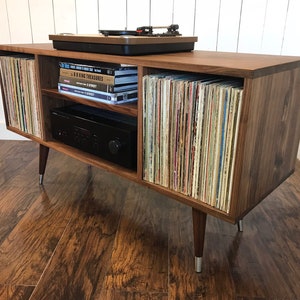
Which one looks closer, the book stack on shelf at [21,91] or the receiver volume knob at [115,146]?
the receiver volume knob at [115,146]

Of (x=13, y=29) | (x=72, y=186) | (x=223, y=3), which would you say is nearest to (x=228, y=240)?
(x=72, y=186)

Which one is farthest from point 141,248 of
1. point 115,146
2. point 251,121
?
point 251,121

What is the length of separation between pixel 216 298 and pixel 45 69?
919mm

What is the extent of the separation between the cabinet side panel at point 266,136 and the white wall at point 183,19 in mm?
799

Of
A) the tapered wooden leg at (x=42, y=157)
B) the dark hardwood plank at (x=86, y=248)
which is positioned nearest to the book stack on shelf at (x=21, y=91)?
the tapered wooden leg at (x=42, y=157)

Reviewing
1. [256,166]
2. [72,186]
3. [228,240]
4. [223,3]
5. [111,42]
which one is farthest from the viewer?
[223,3]

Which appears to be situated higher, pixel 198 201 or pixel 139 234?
pixel 198 201

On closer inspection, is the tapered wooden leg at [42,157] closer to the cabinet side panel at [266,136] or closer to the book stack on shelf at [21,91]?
the book stack on shelf at [21,91]

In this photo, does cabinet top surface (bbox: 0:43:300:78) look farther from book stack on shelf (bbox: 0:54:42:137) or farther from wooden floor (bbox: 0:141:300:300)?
wooden floor (bbox: 0:141:300:300)

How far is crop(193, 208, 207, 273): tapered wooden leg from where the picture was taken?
0.92 m

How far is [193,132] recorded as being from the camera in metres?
0.83

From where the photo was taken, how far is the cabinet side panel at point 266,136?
739 mm

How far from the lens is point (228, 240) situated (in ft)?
3.69

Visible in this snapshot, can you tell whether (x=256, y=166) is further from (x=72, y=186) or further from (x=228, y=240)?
(x=72, y=186)
